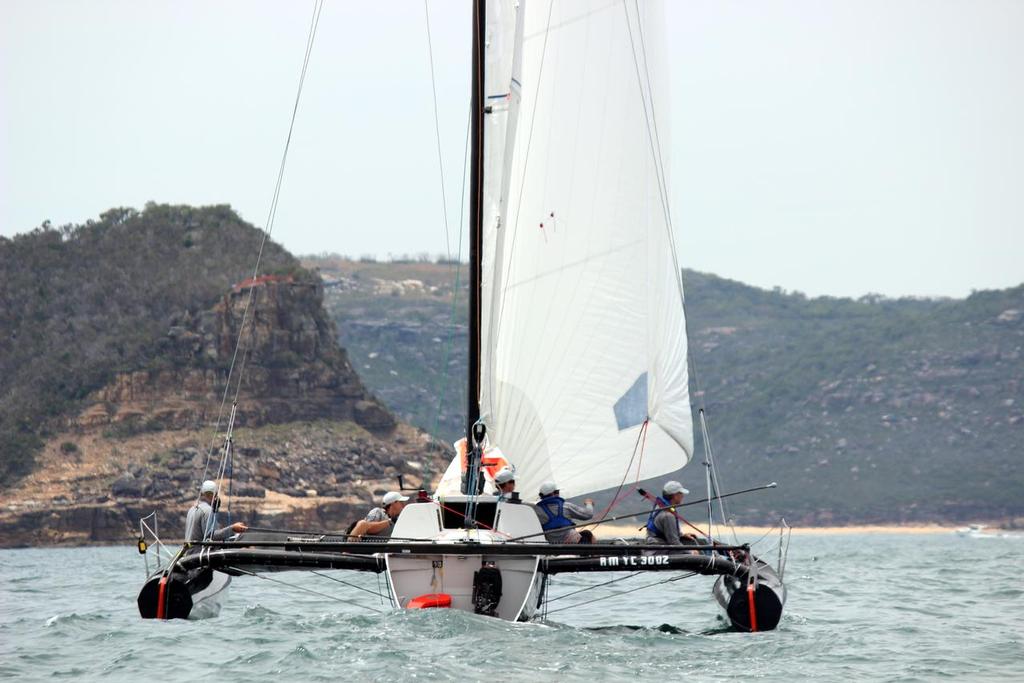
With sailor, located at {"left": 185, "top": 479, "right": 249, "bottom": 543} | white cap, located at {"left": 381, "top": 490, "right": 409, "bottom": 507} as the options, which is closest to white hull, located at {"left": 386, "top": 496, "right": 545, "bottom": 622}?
white cap, located at {"left": 381, "top": 490, "right": 409, "bottom": 507}

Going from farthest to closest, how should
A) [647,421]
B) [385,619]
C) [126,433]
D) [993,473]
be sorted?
[993,473] < [126,433] < [647,421] < [385,619]

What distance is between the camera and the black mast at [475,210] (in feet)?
59.6

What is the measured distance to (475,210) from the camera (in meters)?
18.6

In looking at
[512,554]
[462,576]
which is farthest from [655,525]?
[462,576]

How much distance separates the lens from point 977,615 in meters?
19.1

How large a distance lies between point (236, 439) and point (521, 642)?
5835cm

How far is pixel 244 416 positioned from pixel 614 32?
5673 cm

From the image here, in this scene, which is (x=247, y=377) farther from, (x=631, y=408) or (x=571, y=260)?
(x=631, y=408)

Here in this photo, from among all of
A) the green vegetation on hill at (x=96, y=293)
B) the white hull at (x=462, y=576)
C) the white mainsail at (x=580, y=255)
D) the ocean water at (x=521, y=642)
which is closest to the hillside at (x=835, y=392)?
the green vegetation on hill at (x=96, y=293)

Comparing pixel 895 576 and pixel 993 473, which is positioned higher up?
pixel 993 473

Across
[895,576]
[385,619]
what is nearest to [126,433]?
[895,576]

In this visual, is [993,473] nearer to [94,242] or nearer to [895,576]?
[94,242]

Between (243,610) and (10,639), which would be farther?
(243,610)

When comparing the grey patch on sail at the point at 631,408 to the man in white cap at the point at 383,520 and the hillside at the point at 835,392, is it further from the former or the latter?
the hillside at the point at 835,392
